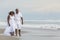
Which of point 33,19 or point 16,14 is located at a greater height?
point 16,14

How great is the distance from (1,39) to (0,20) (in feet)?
103

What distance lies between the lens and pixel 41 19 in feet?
159

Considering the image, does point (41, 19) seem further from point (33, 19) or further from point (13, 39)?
point (13, 39)

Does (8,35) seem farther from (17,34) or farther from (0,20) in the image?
(0,20)

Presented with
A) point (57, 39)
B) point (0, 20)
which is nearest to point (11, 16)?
point (57, 39)

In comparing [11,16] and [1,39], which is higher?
[11,16]

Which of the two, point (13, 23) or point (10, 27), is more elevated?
point (13, 23)

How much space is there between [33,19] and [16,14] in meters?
34.7

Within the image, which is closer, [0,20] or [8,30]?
[8,30]

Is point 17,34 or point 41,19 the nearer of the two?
point 17,34

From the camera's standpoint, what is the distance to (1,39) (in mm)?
12547

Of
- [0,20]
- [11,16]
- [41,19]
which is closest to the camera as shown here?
[11,16]

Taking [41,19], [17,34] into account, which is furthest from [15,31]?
[41,19]

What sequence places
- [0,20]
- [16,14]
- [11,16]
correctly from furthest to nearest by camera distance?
[0,20], [16,14], [11,16]
